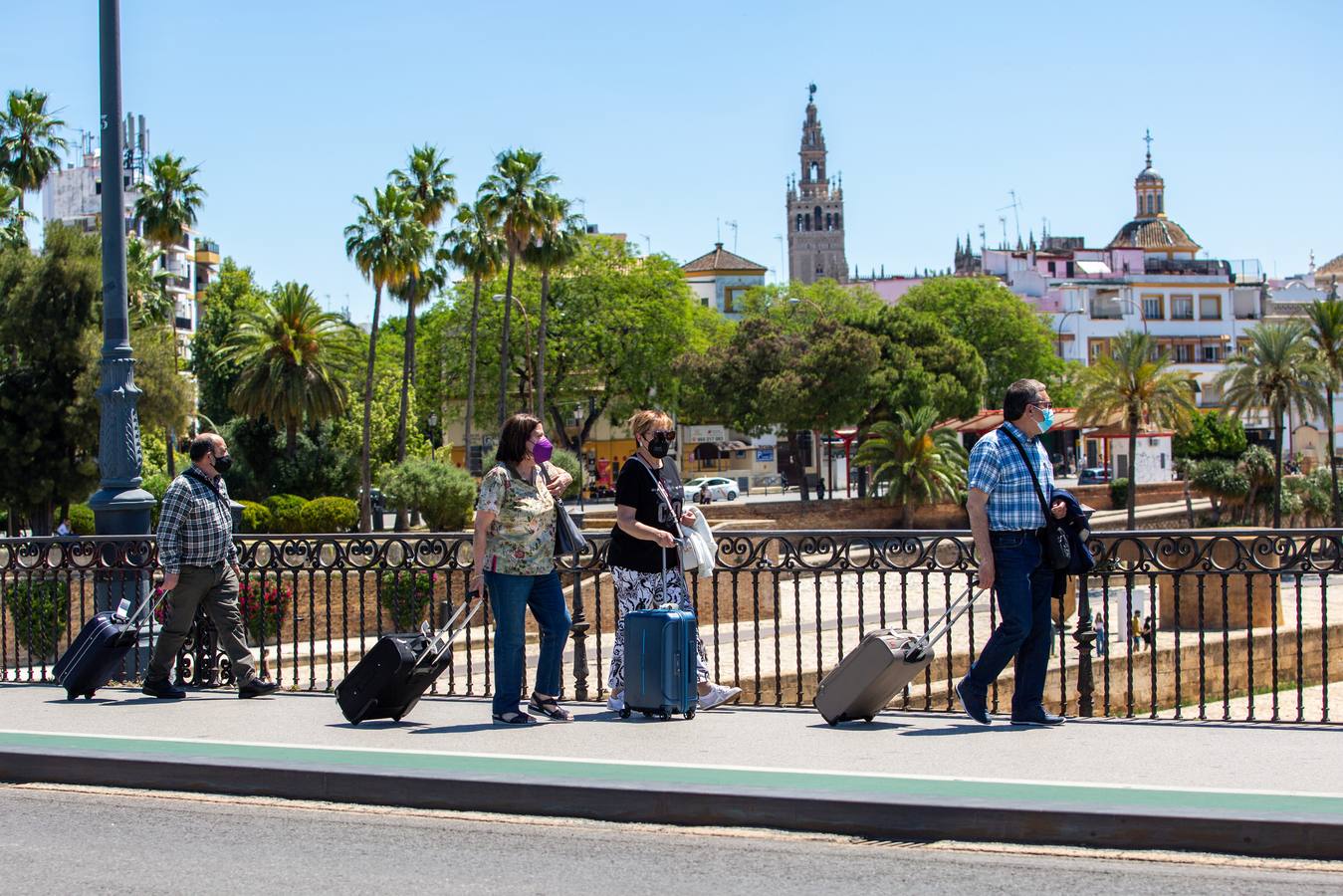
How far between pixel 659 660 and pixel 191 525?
321 cm

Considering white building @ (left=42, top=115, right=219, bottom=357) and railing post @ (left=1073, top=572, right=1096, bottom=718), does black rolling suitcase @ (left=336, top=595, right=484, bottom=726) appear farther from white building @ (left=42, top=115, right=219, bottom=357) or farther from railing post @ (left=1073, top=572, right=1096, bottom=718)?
white building @ (left=42, top=115, right=219, bottom=357)

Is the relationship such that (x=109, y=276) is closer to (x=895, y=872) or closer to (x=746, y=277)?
(x=895, y=872)

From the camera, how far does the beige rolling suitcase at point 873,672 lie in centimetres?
784

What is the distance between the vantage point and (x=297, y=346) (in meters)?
48.7

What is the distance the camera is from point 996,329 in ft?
273

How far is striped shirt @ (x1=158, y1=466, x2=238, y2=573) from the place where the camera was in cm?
934

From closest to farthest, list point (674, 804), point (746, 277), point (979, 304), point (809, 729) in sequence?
point (674, 804) < point (809, 729) < point (979, 304) < point (746, 277)

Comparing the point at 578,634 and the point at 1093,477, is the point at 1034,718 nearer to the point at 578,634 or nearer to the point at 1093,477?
the point at 578,634

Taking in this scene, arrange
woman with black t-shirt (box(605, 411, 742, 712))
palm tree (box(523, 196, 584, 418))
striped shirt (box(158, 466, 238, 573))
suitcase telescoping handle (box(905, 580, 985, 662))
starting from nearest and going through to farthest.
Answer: suitcase telescoping handle (box(905, 580, 985, 662)), woman with black t-shirt (box(605, 411, 742, 712)), striped shirt (box(158, 466, 238, 573)), palm tree (box(523, 196, 584, 418))

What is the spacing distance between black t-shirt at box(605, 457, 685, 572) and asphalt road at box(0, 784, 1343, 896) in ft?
7.27

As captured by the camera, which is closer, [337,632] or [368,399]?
[337,632]

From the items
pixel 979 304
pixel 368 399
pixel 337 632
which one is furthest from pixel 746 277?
pixel 337 632

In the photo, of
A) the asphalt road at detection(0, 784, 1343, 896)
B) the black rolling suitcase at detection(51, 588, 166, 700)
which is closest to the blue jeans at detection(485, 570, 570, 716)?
the asphalt road at detection(0, 784, 1343, 896)

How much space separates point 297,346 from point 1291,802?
45392 mm
